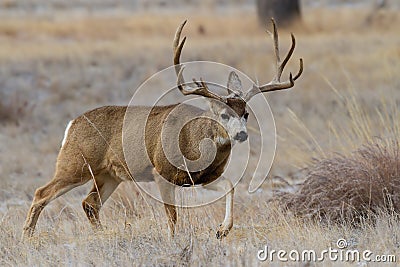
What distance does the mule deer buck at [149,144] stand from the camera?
844 centimetres

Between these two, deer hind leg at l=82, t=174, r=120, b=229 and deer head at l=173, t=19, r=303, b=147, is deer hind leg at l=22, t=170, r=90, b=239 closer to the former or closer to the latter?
deer hind leg at l=82, t=174, r=120, b=229

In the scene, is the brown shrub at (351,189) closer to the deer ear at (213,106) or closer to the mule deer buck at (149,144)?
the mule deer buck at (149,144)

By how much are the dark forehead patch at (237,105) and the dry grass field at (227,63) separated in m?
1.02

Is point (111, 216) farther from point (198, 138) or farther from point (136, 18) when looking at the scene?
point (136, 18)

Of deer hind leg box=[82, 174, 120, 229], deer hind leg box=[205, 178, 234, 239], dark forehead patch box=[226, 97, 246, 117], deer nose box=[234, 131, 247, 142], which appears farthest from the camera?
deer hind leg box=[82, 174, 120, 229]

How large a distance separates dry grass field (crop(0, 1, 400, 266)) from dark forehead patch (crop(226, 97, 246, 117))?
102cm

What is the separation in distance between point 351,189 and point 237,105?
4.89 feet

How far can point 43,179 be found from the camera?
12.5 metres

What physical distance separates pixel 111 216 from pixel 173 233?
65.4 inches

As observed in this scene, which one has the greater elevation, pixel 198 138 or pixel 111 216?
pixel 198 138

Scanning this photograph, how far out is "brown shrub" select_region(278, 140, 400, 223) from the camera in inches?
348

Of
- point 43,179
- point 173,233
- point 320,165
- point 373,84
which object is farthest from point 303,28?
point 173,233

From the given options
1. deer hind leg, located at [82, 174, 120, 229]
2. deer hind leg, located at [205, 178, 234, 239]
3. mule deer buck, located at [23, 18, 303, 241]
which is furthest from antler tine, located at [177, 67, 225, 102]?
deer hind leg, located at [82, 174, 120, 229]

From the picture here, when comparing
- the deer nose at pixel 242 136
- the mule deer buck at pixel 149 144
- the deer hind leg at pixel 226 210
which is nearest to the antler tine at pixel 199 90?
the mule deer buck at pixel 149 144
